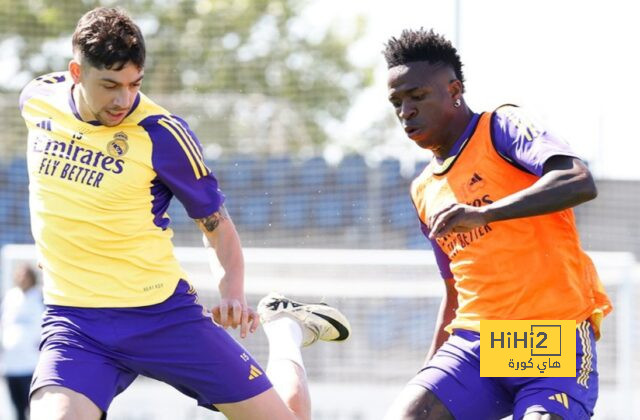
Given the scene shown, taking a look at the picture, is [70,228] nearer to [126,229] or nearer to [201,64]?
[126,229]

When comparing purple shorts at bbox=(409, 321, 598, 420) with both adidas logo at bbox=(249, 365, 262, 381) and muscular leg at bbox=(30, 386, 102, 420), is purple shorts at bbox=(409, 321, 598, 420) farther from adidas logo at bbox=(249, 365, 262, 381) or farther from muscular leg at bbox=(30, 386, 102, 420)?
muscular leg at bbox=(30, 386, 102, 420)

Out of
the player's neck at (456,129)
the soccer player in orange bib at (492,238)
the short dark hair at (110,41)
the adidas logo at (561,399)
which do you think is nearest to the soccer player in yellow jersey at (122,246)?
the short dark hair at (110,41)

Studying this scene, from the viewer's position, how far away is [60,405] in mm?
4309

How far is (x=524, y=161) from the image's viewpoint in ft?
14.4

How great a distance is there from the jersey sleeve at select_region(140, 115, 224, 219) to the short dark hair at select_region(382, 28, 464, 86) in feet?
3.10

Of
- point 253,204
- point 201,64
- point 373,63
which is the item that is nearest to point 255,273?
point 253,204

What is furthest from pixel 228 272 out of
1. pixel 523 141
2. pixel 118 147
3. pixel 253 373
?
pixel 523 141

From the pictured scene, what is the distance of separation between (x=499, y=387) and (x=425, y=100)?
1211mm

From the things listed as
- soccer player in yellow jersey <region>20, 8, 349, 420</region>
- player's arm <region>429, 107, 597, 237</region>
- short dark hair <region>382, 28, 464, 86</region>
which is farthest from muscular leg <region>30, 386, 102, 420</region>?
short dark hair <region>382, 28, 464, 86</region>

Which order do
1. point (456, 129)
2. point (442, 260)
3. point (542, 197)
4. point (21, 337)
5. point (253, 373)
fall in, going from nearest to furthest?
1. point (542, 197)
2. point (253, 373)
3. point (456, 129)
4. point (442, 260)
5. point (21, 337)

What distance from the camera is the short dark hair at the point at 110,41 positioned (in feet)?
14.4

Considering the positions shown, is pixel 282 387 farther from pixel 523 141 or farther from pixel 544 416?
pixel 523 141

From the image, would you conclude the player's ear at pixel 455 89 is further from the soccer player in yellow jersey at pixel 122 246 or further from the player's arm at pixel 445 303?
the soccer player in yellow jersey at pixel 122 246

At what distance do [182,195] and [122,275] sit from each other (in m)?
0.40
